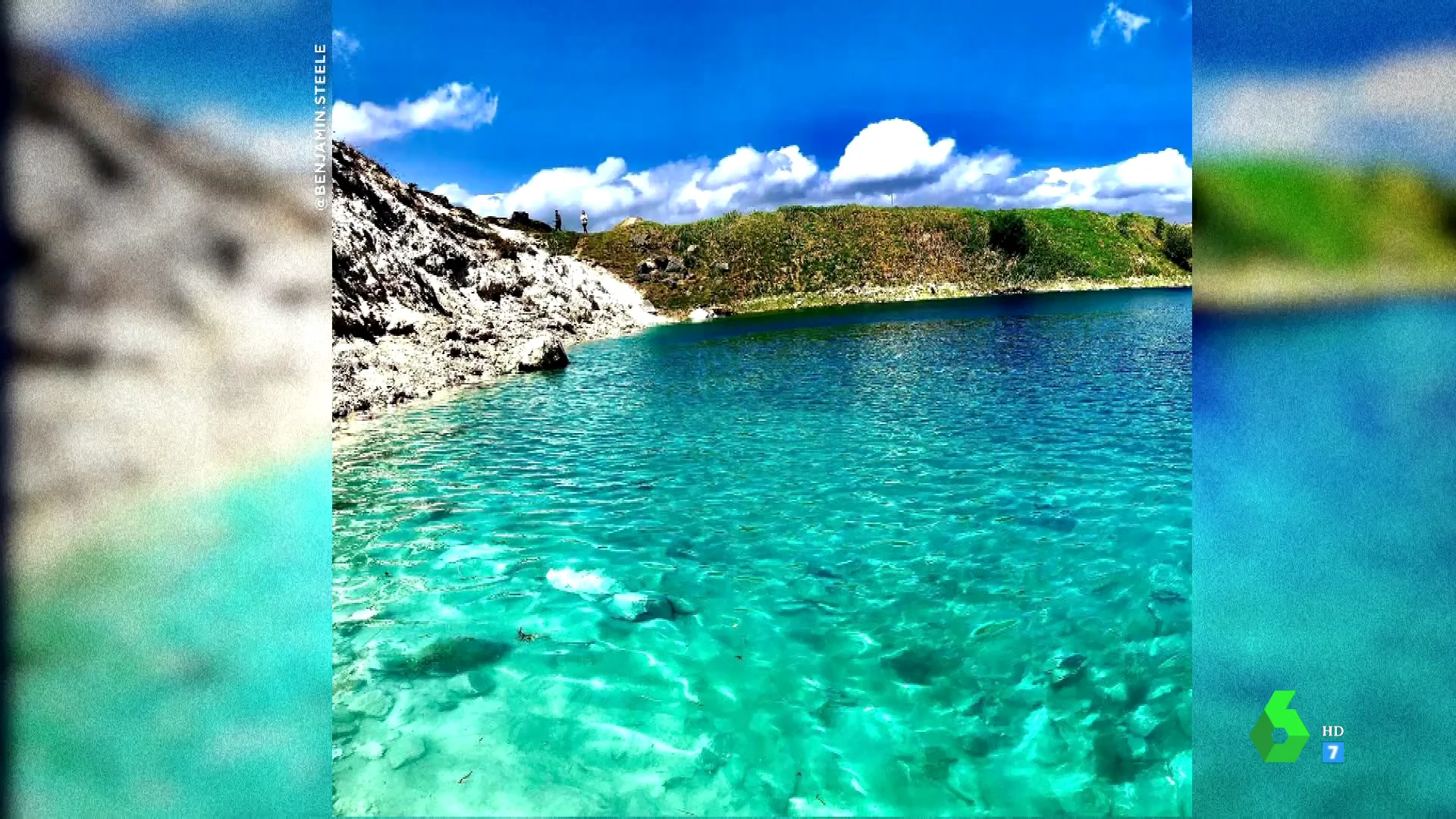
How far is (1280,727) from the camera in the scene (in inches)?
152

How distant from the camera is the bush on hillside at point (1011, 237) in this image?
104 meters

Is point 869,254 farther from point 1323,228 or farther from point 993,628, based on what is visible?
point 993,628

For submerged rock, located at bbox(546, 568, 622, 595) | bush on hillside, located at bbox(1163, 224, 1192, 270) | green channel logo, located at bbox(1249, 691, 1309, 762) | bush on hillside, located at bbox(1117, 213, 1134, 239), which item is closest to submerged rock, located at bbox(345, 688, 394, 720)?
submerged rock, located at bbox(546, 568, 622, 595)

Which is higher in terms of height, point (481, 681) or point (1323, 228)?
point (1323, 228)

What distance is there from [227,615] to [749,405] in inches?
638

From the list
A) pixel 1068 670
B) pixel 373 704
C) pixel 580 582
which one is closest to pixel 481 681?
pixel 373 704

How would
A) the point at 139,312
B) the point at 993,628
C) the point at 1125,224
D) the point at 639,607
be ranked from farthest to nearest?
the point at 1125,224, the point at 639,607, the point at 993,628, the point at 139,312

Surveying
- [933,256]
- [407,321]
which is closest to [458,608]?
[407,321]

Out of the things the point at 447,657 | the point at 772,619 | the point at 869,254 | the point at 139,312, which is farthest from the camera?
the point at 869,254

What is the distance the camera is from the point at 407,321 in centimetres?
2767

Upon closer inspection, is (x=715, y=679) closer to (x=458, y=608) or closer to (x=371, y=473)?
(x=458, y=608)

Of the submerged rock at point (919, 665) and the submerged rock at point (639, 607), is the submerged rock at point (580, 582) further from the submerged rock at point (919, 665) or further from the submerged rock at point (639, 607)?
the submerged rock at point (919, 665)

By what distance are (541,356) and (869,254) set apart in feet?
264

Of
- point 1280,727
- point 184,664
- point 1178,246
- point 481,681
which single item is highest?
point 1178,246
